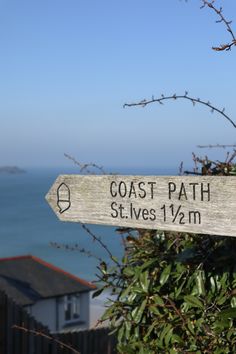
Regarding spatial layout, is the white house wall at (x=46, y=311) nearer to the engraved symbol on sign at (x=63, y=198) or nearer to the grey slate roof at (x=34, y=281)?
the grey slate roof at (x=34, y=281)

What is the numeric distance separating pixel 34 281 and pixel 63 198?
120ft

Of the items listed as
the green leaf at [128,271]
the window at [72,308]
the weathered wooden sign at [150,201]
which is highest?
the weathered wooden sign at [150,201]

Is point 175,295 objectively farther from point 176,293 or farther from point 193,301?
point 193,301

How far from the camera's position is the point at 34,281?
39500mm

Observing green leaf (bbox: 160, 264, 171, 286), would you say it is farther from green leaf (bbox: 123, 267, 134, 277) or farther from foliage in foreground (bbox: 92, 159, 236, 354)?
green leaf (bbox: 123, 267, 134, 277)

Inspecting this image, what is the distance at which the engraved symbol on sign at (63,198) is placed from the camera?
11.7 ft

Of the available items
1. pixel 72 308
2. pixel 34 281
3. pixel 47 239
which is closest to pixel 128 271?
pixel 72 308

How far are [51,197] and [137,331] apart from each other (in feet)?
2.92

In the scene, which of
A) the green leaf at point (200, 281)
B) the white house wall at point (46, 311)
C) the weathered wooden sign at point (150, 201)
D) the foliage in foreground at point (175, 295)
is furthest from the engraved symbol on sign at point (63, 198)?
the white house wall at point (46, 311)

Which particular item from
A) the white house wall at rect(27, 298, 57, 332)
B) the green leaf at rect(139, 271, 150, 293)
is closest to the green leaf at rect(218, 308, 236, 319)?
the green leaf at rect(139, 271, 150, 293)

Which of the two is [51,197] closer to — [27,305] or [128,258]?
[128,258]

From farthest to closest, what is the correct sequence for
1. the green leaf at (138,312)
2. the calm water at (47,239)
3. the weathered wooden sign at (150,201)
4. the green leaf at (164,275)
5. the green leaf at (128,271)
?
1. the calm water at (47,239)
2. the green leaf at (128,271)
3. the green leaf at (138,312)
4. the green leaf at (164,275)
5. the weathered wooden sign at (150,201)

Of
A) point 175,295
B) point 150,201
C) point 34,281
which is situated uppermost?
point 150,201

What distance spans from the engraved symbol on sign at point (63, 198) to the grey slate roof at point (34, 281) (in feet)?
106
